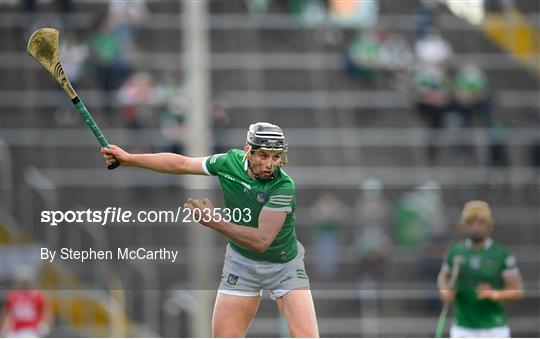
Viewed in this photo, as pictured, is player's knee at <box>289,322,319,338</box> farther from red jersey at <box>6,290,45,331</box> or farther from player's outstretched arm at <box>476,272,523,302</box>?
red jersey at <box>6,290,45,331</box>

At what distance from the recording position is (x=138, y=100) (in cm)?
1820

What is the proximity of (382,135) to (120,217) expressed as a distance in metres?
6.69

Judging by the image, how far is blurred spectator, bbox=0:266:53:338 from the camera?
621 inches

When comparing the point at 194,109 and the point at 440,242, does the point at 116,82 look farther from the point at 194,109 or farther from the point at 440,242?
the point at 440,242

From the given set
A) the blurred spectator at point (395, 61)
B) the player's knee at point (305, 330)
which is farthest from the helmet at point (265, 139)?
the blurred spectator at point (395, 61)

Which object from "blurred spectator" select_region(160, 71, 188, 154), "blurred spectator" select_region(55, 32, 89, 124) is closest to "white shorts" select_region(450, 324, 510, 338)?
"blurred spectator" select_region(160, 71, 188, 154)

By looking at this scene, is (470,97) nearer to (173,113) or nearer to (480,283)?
(173,113)

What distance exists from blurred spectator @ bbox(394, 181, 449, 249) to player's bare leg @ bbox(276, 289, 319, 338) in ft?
25.6

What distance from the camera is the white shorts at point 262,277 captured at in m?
8.80

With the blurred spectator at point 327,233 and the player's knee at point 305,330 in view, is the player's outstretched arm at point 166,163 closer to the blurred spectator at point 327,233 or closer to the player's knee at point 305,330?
the player's knee at point 305,330

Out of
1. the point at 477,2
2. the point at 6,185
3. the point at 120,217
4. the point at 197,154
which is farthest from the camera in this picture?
the point at 477,2

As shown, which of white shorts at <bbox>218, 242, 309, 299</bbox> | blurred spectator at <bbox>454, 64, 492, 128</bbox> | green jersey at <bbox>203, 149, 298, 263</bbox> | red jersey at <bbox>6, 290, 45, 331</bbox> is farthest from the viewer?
blurred spectator at <bbox>454, 64, 492, 128</bbox>

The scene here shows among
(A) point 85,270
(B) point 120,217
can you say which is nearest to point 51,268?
(A) point 85,270

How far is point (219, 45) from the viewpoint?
19.4 m
